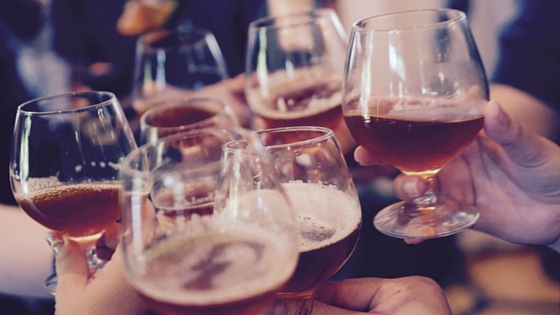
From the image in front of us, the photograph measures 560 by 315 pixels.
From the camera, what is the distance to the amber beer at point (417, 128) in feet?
3.14

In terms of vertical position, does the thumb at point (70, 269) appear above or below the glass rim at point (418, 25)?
below

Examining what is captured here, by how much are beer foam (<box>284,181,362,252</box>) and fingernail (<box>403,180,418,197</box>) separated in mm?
322

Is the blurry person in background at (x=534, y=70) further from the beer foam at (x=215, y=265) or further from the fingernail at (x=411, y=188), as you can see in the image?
the beer foam at (x=215, y=265)

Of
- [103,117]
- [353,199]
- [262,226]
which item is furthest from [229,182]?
[103,117]

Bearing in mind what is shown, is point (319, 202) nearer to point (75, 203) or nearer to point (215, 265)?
point (215, 265)

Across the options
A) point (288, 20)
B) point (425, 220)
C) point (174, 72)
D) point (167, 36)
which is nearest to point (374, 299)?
point (425, 220)

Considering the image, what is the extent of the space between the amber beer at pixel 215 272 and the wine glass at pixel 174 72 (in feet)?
3.08

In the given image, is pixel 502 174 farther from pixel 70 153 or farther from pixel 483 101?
pixel 70 153

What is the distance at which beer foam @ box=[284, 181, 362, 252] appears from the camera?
781mm

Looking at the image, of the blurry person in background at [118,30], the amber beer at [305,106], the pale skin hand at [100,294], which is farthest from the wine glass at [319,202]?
the blurry person in background at [118,30]

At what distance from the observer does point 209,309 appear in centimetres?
62

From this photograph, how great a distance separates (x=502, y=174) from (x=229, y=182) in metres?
0.71

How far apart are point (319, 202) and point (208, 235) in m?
0.20

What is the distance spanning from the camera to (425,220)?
1067 mm
